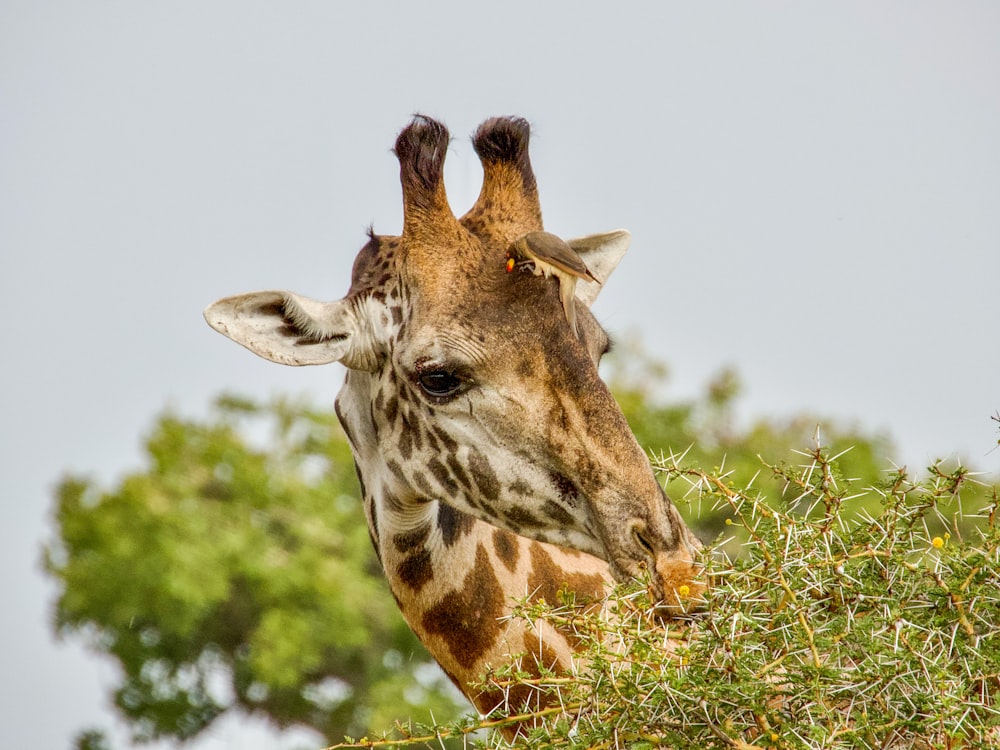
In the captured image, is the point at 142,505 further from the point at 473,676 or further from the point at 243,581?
the point at 473,676

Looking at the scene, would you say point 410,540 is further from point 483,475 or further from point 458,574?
point 483,475

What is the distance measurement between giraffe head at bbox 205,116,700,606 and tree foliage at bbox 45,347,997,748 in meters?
12.8

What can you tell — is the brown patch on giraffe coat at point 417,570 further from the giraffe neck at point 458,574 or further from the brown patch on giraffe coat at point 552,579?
the brown patch on giraffe coat at point 552,579

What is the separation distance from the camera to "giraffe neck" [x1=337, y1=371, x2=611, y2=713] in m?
5.54

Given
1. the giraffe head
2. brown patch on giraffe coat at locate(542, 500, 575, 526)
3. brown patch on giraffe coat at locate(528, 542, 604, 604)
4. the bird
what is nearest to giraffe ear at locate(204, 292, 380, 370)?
the giraffe head

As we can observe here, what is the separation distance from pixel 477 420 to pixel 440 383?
8.4 inches

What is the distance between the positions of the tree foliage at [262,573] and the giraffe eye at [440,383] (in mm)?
13227

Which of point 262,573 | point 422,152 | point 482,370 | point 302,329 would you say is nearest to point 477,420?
point 482,370

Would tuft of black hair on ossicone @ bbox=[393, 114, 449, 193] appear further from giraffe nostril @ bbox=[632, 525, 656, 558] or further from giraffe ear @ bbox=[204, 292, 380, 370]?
giraffe nostril @ bbox=[632, 525, 656, 558]

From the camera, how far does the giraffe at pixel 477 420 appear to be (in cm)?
498

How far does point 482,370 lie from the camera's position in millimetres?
5148

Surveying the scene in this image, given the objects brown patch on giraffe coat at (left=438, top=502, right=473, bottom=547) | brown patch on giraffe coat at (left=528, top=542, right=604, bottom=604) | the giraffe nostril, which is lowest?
brown patch on giraffe coat at (left=528, top=542, right=604, bottom=604)

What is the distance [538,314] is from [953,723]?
215 centimetres

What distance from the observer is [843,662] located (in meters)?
4.09
